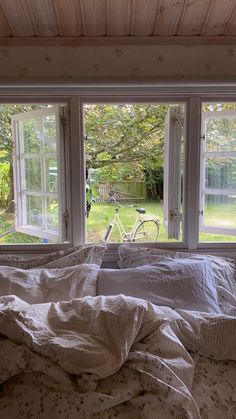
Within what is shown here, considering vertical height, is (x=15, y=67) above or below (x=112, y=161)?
above

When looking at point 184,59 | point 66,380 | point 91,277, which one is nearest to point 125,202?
point 91,277

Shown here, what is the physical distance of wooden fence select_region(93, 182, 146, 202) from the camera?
2.14m

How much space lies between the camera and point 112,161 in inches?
83.1

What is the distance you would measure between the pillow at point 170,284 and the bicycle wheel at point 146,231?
414mm

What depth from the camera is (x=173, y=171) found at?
6.92ft

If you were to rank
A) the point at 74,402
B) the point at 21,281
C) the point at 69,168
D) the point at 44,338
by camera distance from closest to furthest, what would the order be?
the point at 74,402
the point at 44,338
the point at 21,281
the point at 69,168

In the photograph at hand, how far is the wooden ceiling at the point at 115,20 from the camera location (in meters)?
1.70

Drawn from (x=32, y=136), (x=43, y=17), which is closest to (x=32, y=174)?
(x=32, y=136)

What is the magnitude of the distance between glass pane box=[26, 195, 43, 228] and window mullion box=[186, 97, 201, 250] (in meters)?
0.98

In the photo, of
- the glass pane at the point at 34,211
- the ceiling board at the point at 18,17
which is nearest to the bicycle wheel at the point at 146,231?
the glass pane at the point at 34,211

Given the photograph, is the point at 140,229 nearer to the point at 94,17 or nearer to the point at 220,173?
the point at 220,173

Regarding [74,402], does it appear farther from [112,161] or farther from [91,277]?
[112,161]

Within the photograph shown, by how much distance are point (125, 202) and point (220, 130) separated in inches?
30.4

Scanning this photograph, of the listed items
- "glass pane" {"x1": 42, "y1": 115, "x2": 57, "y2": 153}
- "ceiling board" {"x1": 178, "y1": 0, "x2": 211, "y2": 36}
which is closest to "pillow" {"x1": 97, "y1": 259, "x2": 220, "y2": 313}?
Result: "glass pane" {"x1": 42, "y1": 115, "x2": 57, "y2": 153}
